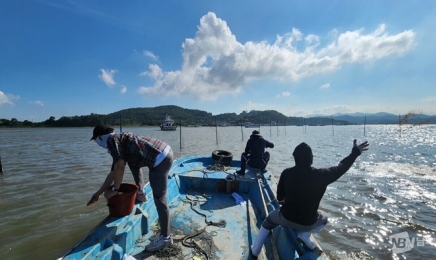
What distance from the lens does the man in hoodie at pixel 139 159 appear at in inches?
112

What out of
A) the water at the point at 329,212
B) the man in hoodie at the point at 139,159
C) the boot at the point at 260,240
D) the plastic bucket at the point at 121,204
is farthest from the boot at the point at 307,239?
the water at the point at 329,212

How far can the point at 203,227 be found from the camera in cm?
427

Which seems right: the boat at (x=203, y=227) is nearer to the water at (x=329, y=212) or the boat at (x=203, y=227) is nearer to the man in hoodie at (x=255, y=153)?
the man in hoodie at (x=255, y=153)

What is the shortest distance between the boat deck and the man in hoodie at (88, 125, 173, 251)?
14.0 inches

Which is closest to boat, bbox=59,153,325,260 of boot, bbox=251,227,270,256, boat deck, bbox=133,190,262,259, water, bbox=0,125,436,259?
boat deck, bbox=133,190,262,259

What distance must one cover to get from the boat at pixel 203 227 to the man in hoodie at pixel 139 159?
1.39 ft

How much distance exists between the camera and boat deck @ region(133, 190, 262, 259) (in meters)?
3.43

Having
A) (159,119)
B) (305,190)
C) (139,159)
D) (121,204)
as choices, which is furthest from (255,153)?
(159,119)

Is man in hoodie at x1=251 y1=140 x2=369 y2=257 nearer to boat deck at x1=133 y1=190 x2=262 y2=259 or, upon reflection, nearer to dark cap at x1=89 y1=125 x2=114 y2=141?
boat deck at x1=133 y1=190 x2=262 y2=259

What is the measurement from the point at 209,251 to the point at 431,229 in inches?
268

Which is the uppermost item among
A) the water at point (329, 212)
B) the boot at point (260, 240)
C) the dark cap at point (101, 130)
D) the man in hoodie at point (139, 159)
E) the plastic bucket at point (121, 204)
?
the dark cap at point (101, 130)

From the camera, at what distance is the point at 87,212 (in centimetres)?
678

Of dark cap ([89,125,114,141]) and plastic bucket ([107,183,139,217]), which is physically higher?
dark cap ([89,125,114,141])

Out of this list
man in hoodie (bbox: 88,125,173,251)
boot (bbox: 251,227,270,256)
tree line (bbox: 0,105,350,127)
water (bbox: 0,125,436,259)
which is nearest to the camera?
man in hoodie (bbox: 88,125,173,251)
